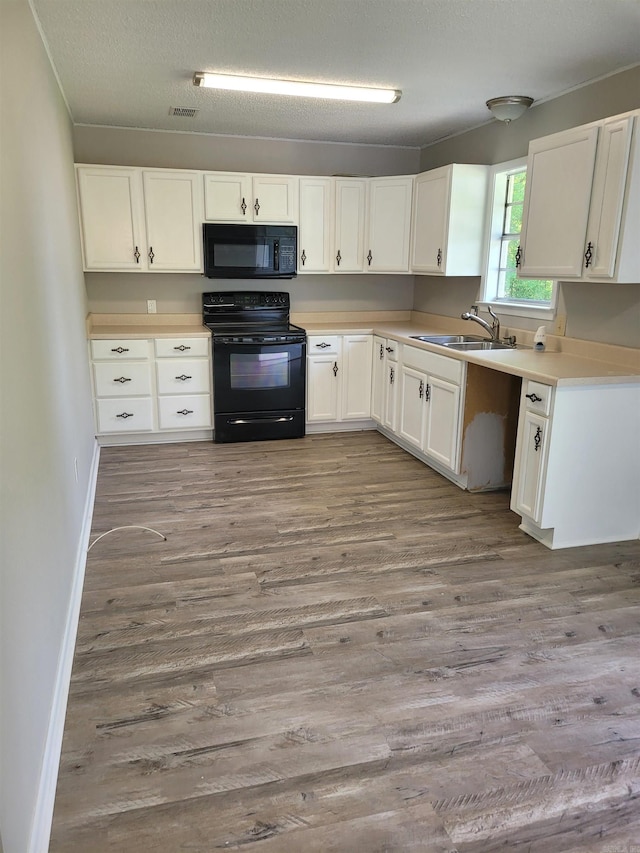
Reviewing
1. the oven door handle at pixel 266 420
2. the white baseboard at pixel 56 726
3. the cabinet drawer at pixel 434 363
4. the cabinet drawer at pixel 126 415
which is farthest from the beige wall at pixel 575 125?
the white baseboard at pixel 56 726

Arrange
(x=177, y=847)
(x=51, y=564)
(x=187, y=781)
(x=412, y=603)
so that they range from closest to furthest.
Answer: (x=177, y=847) → (x=187, y=781) → (x=51, y=564) → (x=412, y=603)

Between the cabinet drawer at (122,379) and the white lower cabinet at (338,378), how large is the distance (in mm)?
1299

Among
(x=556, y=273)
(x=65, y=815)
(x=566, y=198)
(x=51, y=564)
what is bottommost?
(x=65, y=815)

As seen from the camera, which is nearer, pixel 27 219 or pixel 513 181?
pixel 27 219

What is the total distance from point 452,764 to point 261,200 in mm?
4278

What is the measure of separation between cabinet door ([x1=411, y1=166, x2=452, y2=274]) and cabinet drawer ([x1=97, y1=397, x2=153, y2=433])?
2439 mm

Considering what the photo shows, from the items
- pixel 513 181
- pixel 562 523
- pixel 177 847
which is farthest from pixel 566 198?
pixel 177 847

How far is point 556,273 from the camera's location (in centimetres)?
329

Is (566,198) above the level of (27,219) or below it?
above

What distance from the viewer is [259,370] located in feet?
15.9

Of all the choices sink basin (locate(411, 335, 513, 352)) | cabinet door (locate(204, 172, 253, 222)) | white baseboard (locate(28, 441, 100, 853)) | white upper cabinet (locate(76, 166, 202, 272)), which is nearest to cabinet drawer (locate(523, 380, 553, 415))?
sink basin (locate(411, 335, 513, 352))

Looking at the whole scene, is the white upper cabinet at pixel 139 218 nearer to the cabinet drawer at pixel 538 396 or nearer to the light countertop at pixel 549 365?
the light countertop at pixel 549 365

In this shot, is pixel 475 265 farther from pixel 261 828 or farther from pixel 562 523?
pixel 261 828

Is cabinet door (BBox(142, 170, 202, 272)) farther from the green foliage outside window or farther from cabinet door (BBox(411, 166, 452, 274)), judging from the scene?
the green foliage outside window
